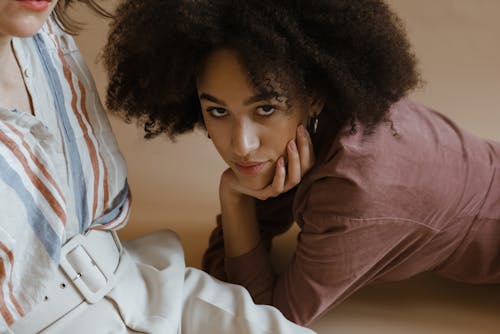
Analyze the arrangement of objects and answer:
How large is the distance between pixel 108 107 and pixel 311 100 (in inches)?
15.3

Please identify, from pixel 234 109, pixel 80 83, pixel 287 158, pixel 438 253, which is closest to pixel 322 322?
Result: pixel 438 253

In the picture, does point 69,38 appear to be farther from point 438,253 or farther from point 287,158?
point 438,253

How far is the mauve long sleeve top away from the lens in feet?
3.88

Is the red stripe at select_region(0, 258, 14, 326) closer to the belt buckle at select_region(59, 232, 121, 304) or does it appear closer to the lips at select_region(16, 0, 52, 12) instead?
the belt buckle at select_region(59, 232, 121, 304)

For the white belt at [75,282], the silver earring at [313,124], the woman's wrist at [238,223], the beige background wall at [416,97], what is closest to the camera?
the white belt at [75,282]

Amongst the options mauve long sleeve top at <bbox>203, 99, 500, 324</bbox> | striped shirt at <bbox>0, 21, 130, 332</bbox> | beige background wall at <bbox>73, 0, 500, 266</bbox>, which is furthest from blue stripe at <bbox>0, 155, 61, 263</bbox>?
beige background wall at <bbox>73, 0, 500, 266</bbox>

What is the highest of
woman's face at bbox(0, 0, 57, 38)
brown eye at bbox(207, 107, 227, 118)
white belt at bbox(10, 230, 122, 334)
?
woman's face at bbox(0, 0, 57, 38)

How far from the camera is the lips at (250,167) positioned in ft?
4.01

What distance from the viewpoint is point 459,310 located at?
1457 millimetres

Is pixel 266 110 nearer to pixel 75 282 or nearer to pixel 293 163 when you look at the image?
pixel 293 163

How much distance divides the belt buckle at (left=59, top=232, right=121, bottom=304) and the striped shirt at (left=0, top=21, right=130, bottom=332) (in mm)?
14

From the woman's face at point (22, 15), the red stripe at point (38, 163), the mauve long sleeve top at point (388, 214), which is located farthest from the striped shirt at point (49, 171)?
the mauve long sleeve top at point (388, 214)

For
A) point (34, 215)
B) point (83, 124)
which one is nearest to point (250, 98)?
point (83, 124)

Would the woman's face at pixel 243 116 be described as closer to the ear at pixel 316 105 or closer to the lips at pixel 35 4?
the ear at pixel 316 105
